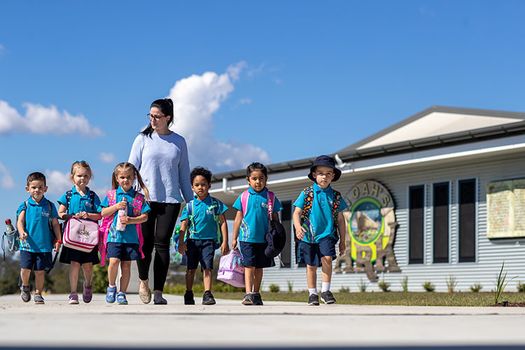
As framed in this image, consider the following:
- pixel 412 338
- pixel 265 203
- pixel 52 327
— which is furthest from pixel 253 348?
pixel 265 203

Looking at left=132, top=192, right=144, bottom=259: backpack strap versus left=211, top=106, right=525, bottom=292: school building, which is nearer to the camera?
left=132, top=192, right=144, bottom=259: backpack strap

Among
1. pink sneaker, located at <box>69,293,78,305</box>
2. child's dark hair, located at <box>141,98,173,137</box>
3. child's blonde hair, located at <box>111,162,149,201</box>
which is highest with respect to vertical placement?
child's dark hair, located at <box>141,98,173,137</box>

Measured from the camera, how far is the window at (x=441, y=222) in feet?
73.4

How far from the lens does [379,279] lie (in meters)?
24.0

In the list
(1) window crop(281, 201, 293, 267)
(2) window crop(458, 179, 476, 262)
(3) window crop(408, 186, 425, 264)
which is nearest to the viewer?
(2) window crop(458, 179, 476, 262)

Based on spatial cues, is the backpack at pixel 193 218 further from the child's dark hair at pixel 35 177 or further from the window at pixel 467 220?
the window at pixel 467 220

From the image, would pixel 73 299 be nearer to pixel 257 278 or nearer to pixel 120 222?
pixel 120 222

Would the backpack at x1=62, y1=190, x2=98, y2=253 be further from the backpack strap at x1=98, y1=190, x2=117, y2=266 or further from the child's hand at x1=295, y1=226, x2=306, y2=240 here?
the child's hand at x1=295, y1=226, x2=306, y2=240

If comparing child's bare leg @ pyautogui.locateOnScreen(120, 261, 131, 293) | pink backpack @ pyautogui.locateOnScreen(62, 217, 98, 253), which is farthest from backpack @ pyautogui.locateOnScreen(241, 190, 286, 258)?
pink backpack @ pyautogui.locateOnScreen(62, 217, 98, 253)

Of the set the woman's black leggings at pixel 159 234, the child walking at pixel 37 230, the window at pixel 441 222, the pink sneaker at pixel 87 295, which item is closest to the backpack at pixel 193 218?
the woman's black leggings at pixel 159 234

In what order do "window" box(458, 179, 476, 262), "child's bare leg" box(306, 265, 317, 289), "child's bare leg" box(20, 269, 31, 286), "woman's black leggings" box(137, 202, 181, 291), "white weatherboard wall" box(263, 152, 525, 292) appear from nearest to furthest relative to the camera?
"woman's black leggings" box(137, 202, 181, 291) < "child's bare leg" box(306, 265, 317, 289) < "child's bare leg" box(20, 269, 31, 286) < "white weatherboard wall" box(263, 152, 525, 292) < "window" box(458, 179, 476, 262)

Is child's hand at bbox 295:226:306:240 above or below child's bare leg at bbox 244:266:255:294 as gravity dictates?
above

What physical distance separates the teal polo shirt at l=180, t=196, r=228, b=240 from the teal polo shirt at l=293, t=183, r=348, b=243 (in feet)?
3.15

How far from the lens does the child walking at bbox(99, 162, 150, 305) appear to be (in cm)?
975
